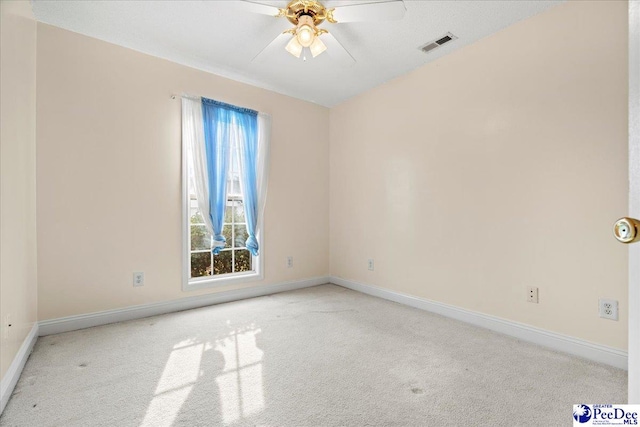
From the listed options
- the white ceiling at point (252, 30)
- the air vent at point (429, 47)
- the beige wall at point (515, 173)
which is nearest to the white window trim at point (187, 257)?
the white ceiling at point (252, 30)

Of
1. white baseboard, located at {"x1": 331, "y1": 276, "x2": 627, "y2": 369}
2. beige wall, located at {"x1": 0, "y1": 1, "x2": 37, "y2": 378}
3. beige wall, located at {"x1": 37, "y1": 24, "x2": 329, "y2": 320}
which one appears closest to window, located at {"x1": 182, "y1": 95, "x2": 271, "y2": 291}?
beige wall, located at {"x1": 37, "y1": 24, "x2": 329, "y2": 320}

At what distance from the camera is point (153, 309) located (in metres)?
2.75

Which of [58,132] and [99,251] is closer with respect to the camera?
[58,132]

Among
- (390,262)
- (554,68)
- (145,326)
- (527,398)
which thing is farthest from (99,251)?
(554,68)

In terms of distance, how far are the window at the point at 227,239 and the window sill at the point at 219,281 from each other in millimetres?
62

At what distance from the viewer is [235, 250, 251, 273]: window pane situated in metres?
3.43

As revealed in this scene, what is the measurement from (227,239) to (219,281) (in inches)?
19.0

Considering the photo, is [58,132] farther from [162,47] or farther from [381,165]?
[381,165]

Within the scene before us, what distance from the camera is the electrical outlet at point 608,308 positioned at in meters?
1.87

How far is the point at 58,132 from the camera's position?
2.35m

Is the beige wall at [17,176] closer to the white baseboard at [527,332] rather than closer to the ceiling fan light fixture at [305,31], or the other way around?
the ceiling fan light fixture at [305,31]

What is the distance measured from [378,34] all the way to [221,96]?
1763 millimetres

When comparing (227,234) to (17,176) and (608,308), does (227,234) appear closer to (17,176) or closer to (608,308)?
(17,176)

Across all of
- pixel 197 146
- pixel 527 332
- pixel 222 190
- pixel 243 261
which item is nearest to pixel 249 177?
pixel 222 190
